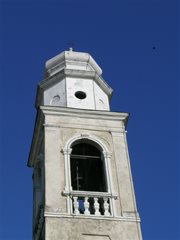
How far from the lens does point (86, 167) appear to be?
2323cm

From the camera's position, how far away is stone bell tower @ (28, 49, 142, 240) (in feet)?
63.4

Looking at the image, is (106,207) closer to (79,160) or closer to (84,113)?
(79,160)

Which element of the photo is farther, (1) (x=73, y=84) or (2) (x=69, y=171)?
(1) (x=73, y=84)

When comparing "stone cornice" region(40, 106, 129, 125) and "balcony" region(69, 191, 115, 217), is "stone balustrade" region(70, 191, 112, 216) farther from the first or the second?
"stone cornice" region(40, 106, 129, 125)

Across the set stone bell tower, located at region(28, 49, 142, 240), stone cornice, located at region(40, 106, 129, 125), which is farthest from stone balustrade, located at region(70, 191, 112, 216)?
stone cornice, located at region(40, 106, 129, 125)

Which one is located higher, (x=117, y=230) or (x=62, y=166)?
(x=62, y=166)

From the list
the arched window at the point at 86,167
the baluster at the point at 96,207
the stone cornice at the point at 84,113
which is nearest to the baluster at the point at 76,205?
the baluster at the point at 96,207

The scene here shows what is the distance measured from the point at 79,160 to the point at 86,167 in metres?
0.39

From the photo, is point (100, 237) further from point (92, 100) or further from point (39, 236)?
point (92, 100)

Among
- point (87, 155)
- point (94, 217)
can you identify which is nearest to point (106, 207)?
point (94, 217)

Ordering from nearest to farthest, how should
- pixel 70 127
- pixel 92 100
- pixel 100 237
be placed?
pixel 100 237 < pixel 70 127 < pixel 92 100

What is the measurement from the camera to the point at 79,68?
25.4 metres

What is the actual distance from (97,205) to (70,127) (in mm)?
3544

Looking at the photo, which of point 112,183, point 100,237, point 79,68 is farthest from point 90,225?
point 79,68
